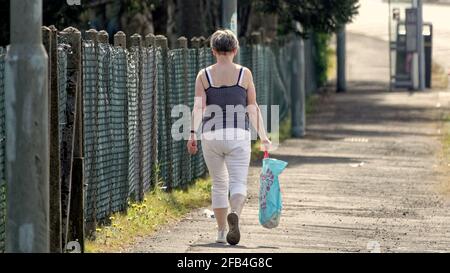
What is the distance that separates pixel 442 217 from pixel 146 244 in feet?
12.8

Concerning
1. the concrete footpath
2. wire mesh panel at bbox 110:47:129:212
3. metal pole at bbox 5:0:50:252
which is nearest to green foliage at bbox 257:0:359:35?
the concrete footpath

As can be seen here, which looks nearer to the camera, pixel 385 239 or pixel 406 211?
pixel 385 239

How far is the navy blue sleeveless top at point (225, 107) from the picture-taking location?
12.0 m

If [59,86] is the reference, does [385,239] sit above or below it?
below

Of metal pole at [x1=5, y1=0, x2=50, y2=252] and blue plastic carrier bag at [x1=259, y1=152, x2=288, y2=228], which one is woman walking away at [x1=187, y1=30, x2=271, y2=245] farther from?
metal pole at [x1=5, y1=0, x2=50, y2=252]

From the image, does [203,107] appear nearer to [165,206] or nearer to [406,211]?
[165,206]

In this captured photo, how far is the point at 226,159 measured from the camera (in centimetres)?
1225

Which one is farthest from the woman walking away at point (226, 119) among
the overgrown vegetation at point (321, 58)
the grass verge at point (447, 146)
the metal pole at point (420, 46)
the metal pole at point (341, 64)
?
the overgrown vegetation at point (321, 58)

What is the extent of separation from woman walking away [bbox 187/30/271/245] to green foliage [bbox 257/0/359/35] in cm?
1378

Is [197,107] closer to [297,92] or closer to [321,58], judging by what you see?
[297,92]

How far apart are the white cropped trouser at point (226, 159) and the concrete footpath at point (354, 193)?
0.44 metres

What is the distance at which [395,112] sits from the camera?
109 feet

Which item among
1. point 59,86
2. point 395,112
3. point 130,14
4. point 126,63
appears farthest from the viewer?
point 395,112
